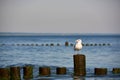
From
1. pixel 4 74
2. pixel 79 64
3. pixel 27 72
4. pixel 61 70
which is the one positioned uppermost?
pixel 79 64

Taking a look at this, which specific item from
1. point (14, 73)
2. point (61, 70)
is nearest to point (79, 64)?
point (14, 73)

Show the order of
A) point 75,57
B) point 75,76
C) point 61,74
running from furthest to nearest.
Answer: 1. point 61,74
2. point 75,76
3. point 75,57

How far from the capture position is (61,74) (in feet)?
84.5

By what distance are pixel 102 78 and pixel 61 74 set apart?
7.33 feet

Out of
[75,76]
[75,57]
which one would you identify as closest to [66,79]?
[75,76]

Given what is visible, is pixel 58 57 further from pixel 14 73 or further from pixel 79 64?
pixel 79 64

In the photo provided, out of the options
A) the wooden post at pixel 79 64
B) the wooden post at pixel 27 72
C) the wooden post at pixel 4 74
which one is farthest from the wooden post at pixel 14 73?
the wooden post at pixel 79 64

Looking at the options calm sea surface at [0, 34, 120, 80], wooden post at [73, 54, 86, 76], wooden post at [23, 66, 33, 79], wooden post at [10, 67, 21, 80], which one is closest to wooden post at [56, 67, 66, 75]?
calm sea surface at [0, 34, 120, 80]

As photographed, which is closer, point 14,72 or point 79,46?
point 14,72

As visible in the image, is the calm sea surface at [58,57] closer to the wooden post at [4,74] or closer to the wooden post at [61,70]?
the wooden post at [61,70]

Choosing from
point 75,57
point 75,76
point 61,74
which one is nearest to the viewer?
point 75,57

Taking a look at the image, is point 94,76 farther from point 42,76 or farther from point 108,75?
point 42,76

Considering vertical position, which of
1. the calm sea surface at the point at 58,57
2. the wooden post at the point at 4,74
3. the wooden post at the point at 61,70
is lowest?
the wooden post at the point at 4,74

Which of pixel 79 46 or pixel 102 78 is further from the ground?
pixel 79 46
